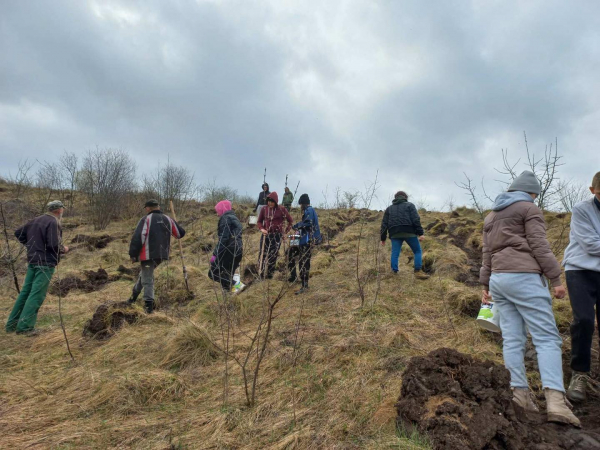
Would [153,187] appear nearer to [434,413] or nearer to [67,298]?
[67,298]

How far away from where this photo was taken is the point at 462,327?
13.3ft

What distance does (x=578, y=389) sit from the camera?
2439 mm

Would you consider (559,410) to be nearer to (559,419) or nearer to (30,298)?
(559,419)

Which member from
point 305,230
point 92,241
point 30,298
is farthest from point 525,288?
point 92,241

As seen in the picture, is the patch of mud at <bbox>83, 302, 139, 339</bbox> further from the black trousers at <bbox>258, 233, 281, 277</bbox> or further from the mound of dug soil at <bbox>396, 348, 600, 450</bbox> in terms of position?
the mound of dug soil at <bbox>396, 348, 600, 450</bbox>

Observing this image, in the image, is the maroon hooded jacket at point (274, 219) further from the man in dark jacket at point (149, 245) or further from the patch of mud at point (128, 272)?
the patch of mud at point (128, 272)

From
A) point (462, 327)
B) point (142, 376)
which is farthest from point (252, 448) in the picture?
point (462, 327)

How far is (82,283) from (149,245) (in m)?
3.97

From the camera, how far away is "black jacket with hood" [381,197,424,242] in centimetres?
606

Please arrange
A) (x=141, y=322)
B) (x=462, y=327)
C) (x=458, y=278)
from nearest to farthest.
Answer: (x=462, y=327), (x=141, y=322), (x=458, y=278)

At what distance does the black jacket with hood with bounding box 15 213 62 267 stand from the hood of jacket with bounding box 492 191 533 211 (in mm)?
5335

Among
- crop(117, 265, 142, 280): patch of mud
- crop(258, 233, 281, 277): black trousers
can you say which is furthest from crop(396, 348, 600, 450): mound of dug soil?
crop(117, 265, 142, 280): patch of mud

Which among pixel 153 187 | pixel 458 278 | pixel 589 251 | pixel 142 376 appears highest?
pixel 153 187

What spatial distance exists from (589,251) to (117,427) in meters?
3.66
